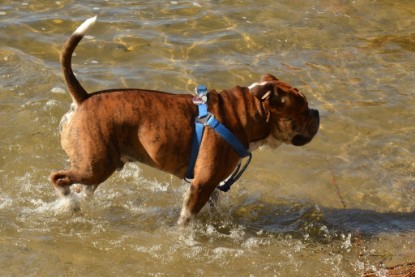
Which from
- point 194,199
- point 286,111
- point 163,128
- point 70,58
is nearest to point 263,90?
point 286,111

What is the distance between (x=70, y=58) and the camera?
5570 mm

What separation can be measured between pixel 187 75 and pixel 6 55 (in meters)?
2.41

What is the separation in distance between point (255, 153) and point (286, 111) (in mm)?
1529

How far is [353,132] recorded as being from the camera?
7.75 metres

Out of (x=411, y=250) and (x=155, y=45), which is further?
(x=155, y=45)

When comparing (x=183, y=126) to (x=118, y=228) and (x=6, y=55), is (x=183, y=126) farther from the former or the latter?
(x=6, y=55)

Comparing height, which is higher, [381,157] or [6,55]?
[6,55]

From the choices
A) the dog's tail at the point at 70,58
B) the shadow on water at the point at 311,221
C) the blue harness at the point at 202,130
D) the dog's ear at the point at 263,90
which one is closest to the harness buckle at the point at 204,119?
the blue harness at the point at 202,130

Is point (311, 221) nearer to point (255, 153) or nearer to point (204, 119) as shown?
point (255, 153)

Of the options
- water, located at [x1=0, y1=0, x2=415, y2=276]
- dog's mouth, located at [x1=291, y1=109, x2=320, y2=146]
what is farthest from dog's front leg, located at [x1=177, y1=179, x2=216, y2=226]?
dog's mouth, located at [x1=291, y1=109, x2=320, y2=146]

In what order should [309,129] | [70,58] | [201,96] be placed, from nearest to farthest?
[70,58], [201,96], [309,129]

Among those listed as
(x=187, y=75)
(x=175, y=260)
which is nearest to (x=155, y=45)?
(x=187, y=75)

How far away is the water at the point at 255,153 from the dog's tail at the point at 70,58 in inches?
41.3

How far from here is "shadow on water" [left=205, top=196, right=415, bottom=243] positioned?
6160 mm
